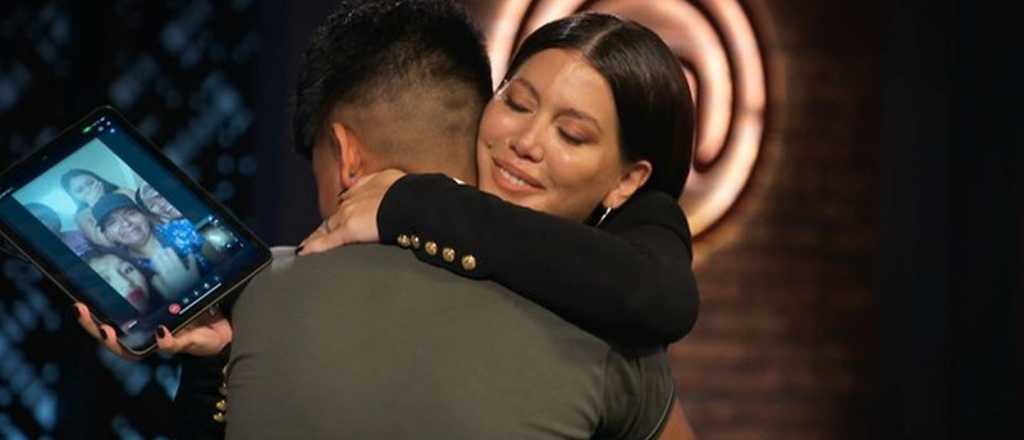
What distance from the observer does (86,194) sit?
125 cm

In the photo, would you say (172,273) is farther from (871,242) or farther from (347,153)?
(871,242)

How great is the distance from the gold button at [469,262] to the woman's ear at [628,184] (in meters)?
0.22

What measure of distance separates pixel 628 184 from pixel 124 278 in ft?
1.33

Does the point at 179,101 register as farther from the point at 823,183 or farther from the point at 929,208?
the point at 929,208

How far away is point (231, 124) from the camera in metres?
2.34

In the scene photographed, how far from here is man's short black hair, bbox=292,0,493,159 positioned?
1350 mm

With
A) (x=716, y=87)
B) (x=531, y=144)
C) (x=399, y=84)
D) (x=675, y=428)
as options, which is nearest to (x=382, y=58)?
(x=399, y=84)

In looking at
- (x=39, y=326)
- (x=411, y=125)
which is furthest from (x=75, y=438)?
(x=411, y=125)

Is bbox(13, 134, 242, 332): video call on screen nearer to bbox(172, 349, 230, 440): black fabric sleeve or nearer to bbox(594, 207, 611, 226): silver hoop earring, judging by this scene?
bbox(172, 349, 230, 440): black fabric sleeve

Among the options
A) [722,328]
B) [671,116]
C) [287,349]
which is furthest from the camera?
[722,328]

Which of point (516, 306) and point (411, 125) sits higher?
point (411, 125)

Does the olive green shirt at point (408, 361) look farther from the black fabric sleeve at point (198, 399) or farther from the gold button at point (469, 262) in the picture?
the black fabric sleeve at point (198, 399)

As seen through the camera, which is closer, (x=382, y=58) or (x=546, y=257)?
(x=546, y=257)

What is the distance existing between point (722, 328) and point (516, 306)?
187cm
